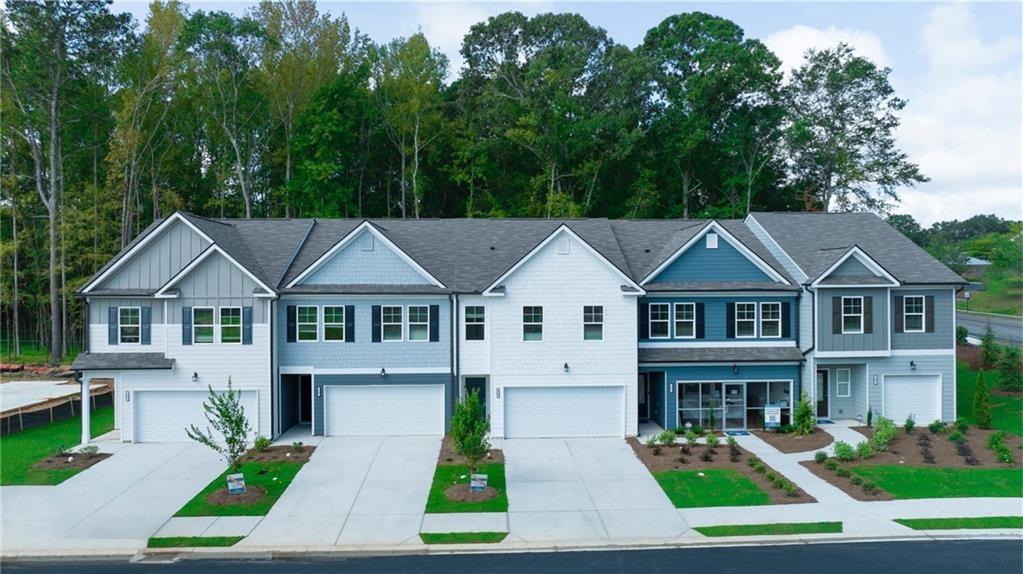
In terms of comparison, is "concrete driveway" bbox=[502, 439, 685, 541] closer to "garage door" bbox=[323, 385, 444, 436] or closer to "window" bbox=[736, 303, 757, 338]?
"garage door" bbox=[323, 385, 444, 436]

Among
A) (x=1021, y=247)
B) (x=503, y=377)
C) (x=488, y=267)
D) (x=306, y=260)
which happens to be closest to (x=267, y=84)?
(x=306, y=260)

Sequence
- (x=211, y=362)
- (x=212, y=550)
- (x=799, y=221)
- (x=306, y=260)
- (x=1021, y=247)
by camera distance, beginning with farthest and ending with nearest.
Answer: (x=1021, y=247)
(x=799, y=221)
(x=306, y=260)
(x=211, y=362)
(x=212, y=550)

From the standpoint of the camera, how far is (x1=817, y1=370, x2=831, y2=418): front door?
2692 cm

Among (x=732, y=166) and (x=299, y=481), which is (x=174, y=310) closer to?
(x=299, y=481)

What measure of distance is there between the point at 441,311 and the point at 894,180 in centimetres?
3708

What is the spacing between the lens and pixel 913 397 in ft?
86.7

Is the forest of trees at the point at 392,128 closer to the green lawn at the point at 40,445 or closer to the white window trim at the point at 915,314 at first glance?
the green lawn at the point at 40,445

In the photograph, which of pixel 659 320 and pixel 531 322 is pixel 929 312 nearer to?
pixel 659 320

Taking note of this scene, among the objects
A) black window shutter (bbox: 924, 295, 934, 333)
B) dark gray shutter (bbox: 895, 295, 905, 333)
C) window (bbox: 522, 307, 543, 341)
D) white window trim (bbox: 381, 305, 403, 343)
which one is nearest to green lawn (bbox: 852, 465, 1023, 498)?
dark gray shutter (bbox: 895, 295, 905, 333)

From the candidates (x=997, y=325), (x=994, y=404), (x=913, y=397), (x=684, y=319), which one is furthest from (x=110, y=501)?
(x=997, y=325)

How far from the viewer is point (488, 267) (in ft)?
87.8

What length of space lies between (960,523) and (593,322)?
12.1m

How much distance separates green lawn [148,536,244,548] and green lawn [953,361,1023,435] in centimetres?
2453

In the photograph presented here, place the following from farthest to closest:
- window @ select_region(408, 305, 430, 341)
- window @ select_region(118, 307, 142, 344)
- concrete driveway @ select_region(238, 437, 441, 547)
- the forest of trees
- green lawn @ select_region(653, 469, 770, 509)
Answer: the forest of trees → window @ select_region(408, 305, 430, 341) → window @ select_region(118, 307, 142, 344) → green lawn @ select_region(653, 469, 770, 509) → concrete driveway @ select_region(238, 437, 441, 547)
